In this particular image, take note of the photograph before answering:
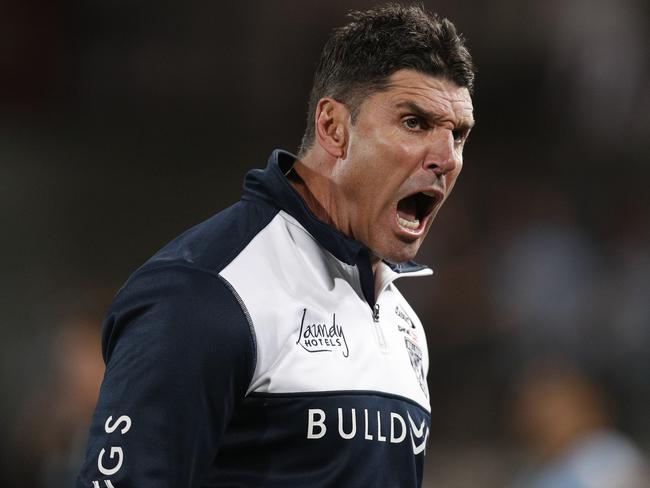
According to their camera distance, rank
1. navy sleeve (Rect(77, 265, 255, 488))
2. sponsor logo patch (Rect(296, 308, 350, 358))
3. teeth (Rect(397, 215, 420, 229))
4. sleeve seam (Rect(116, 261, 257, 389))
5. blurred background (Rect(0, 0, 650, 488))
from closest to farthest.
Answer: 1. navy sleeve (Rect(77, 265, 255, 488))
2. sleeve seam (Rect(116, 261, 257, 389))
3. sponsor logo patch (Rect(296, 308, 350, 358))
4. teeth (Rect(397, 215, 420, 229))
5. blurred background (Rect(0, 0, 650, 488))

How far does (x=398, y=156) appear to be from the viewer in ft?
7.70

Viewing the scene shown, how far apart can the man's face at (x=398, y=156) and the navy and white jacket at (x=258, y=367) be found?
0.27ft

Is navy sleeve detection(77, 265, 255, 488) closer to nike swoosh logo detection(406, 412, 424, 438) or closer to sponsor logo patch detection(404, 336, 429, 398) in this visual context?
nike swoosh logo detection(406, 412, 424, 438)

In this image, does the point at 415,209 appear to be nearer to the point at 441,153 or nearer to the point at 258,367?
the point at 441,153

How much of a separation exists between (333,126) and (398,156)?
183 mm

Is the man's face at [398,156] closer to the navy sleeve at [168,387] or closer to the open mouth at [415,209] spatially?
the open mouth at [415,209]

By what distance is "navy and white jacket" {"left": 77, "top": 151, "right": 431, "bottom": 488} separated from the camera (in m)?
1.97

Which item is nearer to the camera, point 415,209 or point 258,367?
point 258,367

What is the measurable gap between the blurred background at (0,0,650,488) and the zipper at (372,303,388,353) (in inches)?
138

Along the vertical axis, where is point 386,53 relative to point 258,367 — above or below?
above

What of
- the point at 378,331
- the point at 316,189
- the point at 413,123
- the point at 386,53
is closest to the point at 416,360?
the point at 378,331

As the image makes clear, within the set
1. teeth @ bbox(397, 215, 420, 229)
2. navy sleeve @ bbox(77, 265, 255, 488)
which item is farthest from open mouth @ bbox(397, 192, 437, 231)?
navy sleeve @ bbox(77, 265, 255, 488)

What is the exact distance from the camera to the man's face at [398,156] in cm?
235

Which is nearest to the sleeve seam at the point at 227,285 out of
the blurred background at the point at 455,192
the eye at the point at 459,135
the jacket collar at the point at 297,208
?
the jacket collar at the point at 297,208
